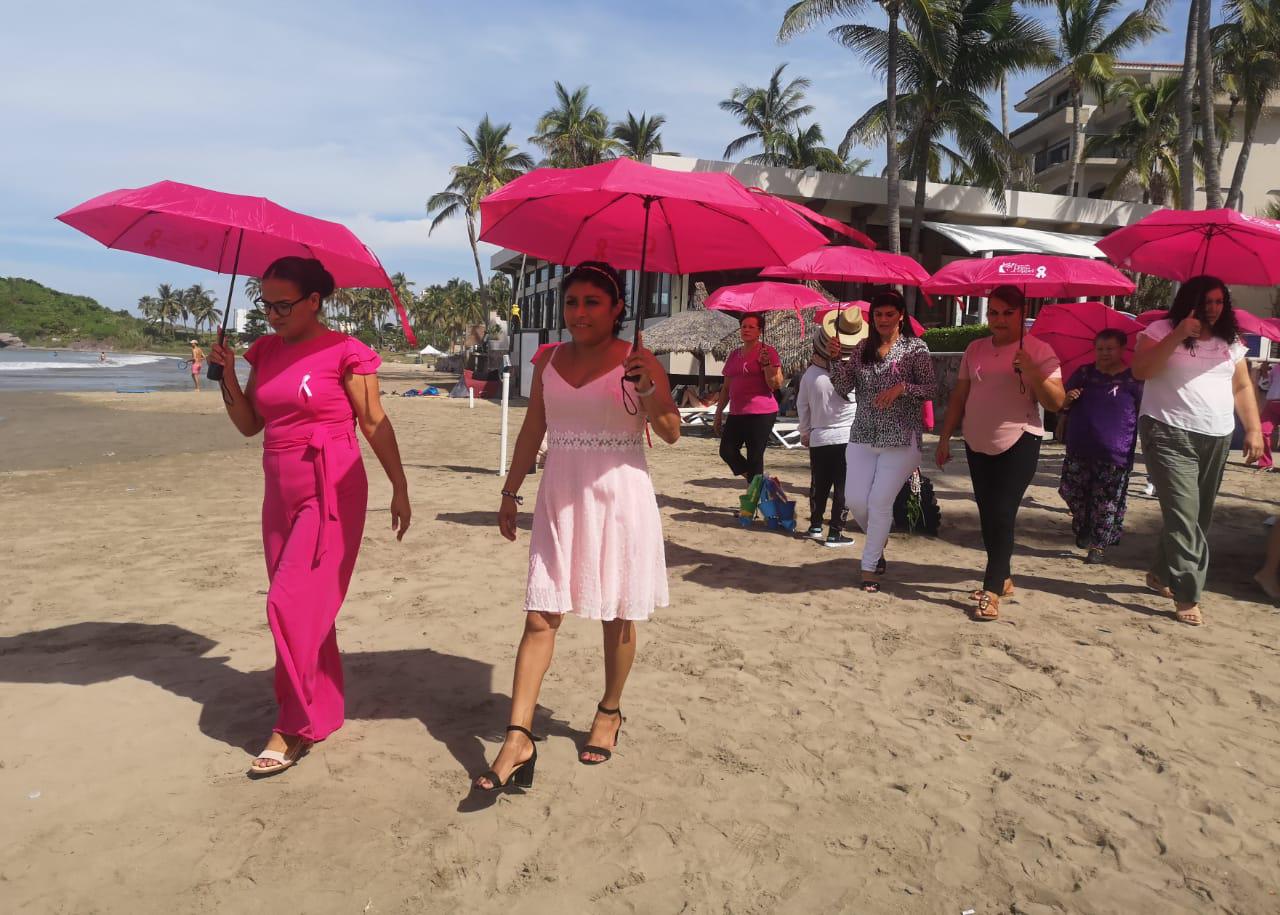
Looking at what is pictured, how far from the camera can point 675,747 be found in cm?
330

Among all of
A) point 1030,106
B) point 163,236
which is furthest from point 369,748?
point 1030,106

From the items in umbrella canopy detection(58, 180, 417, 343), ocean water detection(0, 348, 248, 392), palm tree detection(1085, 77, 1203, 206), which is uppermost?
palm tree detection(1085, 77, 1203, 206)

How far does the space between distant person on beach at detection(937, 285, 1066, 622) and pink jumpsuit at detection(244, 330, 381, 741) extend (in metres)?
3.29

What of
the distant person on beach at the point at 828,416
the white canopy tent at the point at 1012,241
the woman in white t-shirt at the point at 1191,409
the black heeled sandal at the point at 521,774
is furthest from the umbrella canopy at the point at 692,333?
the black heeled sandal at the point at 521,774

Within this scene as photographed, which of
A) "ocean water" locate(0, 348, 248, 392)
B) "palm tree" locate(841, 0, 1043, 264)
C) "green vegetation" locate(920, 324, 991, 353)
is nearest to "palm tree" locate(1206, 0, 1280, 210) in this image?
"palm tree" locate(841, 0, 1043, 264)

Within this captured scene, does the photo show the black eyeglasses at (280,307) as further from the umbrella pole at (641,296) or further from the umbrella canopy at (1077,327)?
the umbrella canopy at (1077,327)

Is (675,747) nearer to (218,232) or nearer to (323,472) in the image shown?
(323,472)

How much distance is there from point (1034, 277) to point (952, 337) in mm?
16062

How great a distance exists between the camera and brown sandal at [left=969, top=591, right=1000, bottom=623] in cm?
493

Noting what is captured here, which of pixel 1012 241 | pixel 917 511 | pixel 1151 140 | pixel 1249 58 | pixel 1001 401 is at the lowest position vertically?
pixel 917 511

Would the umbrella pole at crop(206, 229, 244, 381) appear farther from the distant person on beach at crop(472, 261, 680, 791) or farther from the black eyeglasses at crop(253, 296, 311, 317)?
the distant person on beach at crop(472, 261, 680, 791)

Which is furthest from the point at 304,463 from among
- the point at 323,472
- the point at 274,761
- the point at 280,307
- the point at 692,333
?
the point at 692,333

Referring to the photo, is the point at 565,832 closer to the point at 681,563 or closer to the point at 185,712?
the point at 185,712

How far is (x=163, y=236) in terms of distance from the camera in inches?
146
